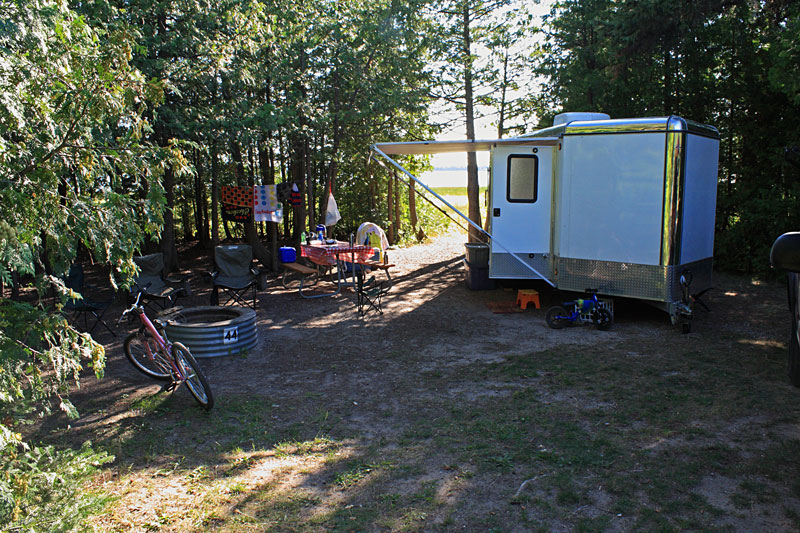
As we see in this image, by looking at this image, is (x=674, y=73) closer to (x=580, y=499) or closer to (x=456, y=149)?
(x=456, y=149)

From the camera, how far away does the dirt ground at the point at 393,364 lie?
10.8 feet

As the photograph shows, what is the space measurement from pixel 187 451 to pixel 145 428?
0.57m

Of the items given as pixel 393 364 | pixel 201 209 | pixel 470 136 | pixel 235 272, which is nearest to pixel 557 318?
pixel 393 364

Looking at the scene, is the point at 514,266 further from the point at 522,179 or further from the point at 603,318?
the point at 603,318

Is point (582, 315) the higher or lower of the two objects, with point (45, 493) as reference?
lower

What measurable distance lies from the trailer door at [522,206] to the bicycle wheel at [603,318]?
1.25 meters

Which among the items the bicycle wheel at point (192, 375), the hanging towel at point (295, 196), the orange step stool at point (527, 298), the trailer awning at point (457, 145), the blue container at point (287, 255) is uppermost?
the trailer awning at point (457, 145)

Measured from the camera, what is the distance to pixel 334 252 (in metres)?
9.48

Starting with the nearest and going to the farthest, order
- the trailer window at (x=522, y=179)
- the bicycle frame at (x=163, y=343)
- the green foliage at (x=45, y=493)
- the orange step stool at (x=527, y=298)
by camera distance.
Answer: the green foliage at (x=45, y=493), the bicycle frame at (x=163, y=343), the trailer window at (x=522, y=179), the orange step stool at (x=527, y=298)

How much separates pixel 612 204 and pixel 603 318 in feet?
4.54

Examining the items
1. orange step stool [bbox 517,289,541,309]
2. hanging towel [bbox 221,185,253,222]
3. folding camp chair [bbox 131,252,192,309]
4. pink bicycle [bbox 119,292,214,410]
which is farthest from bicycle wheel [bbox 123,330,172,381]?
hanging towel [bbox 221,185,253,222]

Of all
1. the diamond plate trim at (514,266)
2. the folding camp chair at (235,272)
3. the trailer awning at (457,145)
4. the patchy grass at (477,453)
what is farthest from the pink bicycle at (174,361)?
the diamond plate trim at (514,266)

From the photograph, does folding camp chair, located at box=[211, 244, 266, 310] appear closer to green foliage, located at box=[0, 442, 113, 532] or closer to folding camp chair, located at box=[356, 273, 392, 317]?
folding camp chair, located at box=[356, 273, 392, 317]

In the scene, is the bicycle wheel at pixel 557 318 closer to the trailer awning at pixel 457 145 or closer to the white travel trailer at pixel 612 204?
the white travel trailer at pixel 612 204
